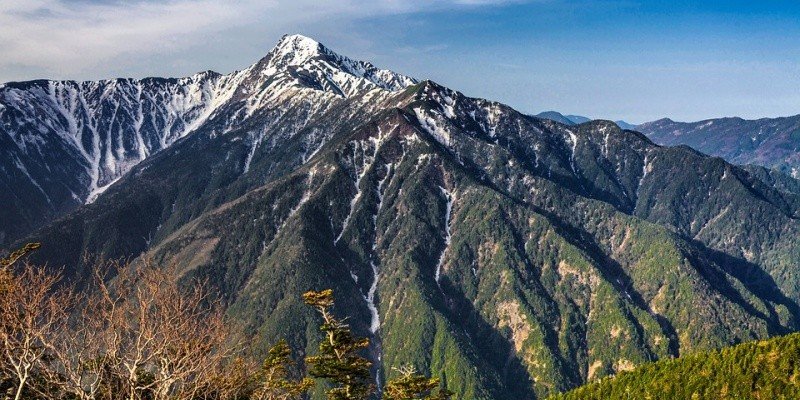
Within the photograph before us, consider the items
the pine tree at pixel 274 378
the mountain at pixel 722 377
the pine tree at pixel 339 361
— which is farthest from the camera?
the mountain at pixel 722 377

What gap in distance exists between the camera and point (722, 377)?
2943 inches

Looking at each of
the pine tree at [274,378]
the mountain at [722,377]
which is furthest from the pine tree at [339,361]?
the mountain at [722,377]

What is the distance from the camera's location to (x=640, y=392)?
82.3 m

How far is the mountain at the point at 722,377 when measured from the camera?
6944cm

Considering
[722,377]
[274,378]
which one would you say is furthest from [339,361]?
[722,377]

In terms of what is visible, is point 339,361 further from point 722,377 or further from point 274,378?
point 722,377

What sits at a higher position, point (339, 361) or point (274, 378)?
point (339, 361)

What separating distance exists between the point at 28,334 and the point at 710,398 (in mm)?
73261

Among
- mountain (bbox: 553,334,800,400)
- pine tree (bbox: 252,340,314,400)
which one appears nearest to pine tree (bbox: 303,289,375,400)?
pine tree (bbox: 252,340,314,400)

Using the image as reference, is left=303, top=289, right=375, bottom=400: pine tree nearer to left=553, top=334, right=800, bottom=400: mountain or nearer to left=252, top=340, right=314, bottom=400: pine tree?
left=252, top=340, right=314, bottom=400: pine tree

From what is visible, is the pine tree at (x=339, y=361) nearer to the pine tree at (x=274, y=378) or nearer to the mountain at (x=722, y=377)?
the pine tree at (x=274, y=378)

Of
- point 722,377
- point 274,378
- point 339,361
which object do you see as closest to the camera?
point 339,361

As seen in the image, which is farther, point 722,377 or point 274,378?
point 722,377

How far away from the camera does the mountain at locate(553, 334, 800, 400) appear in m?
69.4
